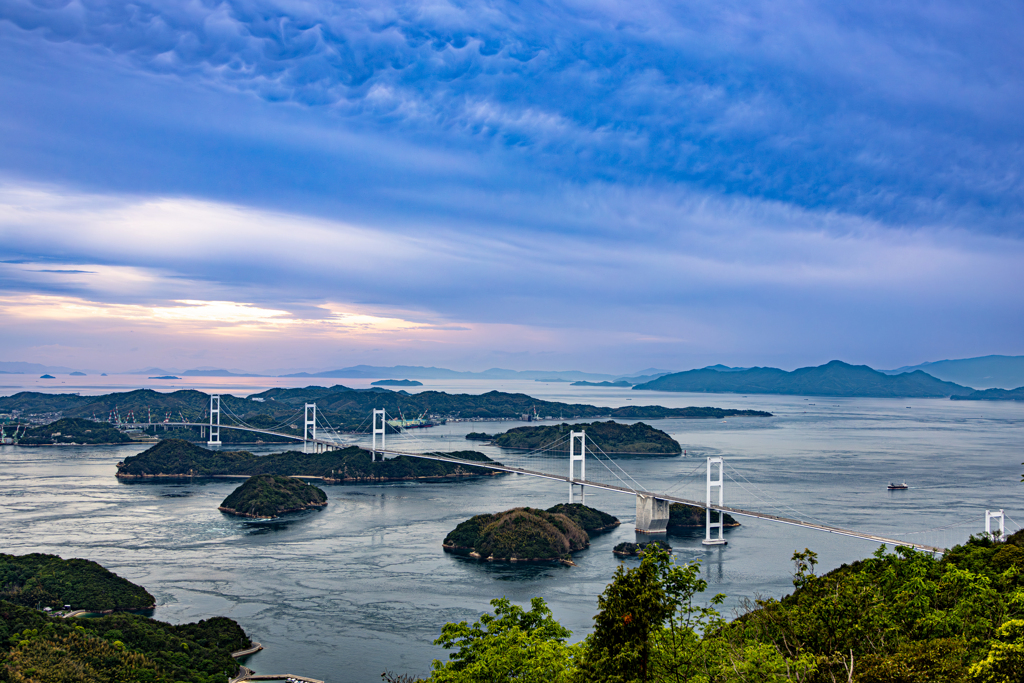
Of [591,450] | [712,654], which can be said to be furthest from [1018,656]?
[591,450]

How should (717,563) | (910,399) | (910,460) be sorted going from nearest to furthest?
1. (717,563)
2. (910,460)
3. (910,399)

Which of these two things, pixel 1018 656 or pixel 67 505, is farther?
pixel 67 505

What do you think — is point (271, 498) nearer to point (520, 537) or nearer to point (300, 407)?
point (520, 537)

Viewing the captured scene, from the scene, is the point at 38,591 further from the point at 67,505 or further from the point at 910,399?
the point at 910,399

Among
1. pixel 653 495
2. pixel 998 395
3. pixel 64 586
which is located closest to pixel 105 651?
pixel 64 586

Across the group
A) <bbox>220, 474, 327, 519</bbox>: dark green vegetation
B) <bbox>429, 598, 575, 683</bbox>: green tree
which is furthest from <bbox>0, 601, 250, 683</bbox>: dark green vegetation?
<bbox>220, 474, 327, 519</bbox>: dark green vegetation

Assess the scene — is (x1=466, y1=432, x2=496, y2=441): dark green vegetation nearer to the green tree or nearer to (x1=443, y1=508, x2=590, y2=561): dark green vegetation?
(x1=443, y1=508, x2=590, y2=561): dark green vegetation

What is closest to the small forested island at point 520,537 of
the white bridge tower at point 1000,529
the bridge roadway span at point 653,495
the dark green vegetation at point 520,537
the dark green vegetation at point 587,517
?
the dark green vegetation at point 520,537
